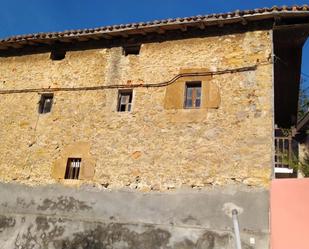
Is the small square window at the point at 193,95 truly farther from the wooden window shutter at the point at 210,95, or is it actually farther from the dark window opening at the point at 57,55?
the dark window opening at the point at 57,55

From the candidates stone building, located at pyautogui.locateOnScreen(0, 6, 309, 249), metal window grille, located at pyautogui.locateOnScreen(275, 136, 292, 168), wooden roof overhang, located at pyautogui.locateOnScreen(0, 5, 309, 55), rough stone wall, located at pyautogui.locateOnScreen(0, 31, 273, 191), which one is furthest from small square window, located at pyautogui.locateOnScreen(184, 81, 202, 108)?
metal window grille, located at pyautogui.locateOnScreen(275, 136, 292, 168)

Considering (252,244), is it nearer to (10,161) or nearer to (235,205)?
(235,205)

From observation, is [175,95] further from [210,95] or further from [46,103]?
[46,103]

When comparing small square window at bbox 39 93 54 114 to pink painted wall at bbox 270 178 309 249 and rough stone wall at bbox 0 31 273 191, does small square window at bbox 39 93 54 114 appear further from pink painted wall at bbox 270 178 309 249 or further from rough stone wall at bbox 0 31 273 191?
pink painted wall at bbox 270 178 309 249

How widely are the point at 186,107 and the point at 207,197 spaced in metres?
2.50

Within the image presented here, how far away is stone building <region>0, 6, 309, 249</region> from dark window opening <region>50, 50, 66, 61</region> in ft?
0.42

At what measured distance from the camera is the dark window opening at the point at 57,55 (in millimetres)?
11570

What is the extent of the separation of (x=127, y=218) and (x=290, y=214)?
12.6 ft

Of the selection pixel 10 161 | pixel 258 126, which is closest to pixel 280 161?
pixel 258 126

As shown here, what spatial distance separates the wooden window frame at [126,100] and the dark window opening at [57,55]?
2.69 m

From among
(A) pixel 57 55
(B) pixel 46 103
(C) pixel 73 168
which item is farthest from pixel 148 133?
(A) pixel 57 55

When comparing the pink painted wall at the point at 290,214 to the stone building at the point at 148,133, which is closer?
the pink painted wall at the point at 290,214

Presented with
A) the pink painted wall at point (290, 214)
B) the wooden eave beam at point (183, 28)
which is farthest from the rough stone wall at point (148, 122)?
the pink painted wall at point (290, 214)

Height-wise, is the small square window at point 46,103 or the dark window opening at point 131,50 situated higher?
the dark window opening at point 131,50
